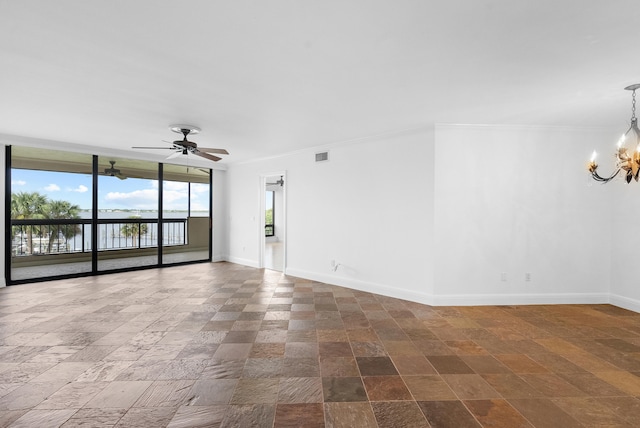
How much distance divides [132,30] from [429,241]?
3.85 m

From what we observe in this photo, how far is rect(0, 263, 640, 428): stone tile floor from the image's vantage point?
1.85 m

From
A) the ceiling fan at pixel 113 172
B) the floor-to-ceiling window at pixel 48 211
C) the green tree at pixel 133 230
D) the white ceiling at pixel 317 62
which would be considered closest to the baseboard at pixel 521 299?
the white ceiling at pixel 317 62

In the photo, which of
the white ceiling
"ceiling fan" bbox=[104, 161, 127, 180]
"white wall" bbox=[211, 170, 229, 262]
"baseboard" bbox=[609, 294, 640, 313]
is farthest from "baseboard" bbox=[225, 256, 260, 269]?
"baseboard" bbox=[609, 294, 640, 313]

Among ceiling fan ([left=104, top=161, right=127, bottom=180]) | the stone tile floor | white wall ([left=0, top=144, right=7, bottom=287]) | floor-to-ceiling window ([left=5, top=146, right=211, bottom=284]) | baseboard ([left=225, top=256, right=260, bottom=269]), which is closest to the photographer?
the stone tile floor

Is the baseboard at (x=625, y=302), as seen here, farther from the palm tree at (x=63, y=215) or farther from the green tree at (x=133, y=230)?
the palm tree at (x=63, y=215)

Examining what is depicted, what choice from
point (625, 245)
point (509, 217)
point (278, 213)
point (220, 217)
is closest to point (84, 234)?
point (220, 217)

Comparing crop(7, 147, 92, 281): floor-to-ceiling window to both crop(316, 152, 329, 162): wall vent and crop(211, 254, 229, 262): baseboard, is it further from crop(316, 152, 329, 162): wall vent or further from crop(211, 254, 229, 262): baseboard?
crop(316, 152, 329, 162): wall vent

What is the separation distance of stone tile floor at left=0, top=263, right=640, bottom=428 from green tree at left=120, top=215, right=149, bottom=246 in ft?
9.39

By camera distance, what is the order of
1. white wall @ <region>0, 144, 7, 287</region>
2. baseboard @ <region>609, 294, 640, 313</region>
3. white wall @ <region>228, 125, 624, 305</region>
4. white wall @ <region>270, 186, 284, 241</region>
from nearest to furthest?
1. baseboard @ <region>609, 294, 640, 313</region>
2. white wall @ <region>228, 125, 624, 305</region>
3. white wall @ <region>0, 144, 7, 287</region>
4. white wall @ <region>270, 186, 284, 241</region>

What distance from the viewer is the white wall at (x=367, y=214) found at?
162 inches

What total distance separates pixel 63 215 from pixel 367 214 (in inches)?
232

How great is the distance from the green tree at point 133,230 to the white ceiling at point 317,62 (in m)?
3.38

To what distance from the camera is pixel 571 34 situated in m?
1.89

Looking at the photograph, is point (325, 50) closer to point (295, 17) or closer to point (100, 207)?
point (295, 17)
